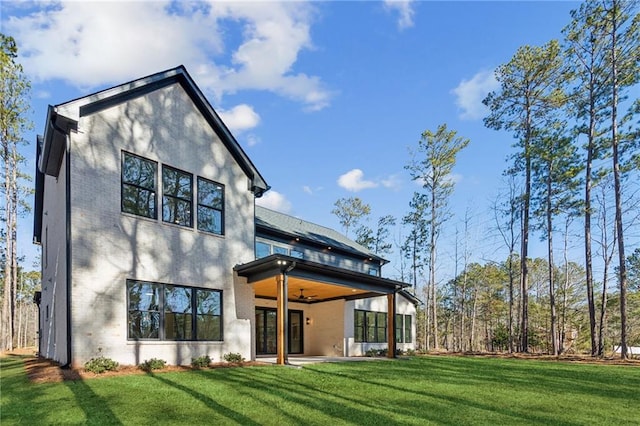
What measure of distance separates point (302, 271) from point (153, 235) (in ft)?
15.1

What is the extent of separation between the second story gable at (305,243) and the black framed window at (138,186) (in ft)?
17.0

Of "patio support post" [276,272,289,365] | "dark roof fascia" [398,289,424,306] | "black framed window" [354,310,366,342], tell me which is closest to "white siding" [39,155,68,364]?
"patio support post" [276,272,289,365]

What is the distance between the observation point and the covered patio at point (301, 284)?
12.2m

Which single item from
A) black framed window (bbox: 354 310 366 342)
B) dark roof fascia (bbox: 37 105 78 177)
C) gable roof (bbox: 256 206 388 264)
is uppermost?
dark roof fascia (bbox: 37 105 78 177)

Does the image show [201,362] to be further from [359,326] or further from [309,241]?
[359,326]

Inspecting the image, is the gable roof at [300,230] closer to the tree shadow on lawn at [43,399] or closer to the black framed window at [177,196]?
the black framed window at [177,196]

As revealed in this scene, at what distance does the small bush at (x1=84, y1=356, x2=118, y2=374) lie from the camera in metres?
9.23

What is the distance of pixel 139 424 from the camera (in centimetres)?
549

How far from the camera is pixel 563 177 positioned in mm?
21672

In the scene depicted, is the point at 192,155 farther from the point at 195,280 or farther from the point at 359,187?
the point at 359,187

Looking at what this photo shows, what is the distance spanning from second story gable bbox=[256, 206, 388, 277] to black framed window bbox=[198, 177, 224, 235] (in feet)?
9.78

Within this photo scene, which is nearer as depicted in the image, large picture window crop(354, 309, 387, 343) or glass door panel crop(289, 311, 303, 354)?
glass door panel crop(289, 311, 303, 354)

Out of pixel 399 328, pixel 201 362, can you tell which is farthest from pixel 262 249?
pixel 399 328

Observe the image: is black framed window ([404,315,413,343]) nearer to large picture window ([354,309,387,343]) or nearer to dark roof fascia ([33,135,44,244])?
large picture window ([354,309,387,343])
